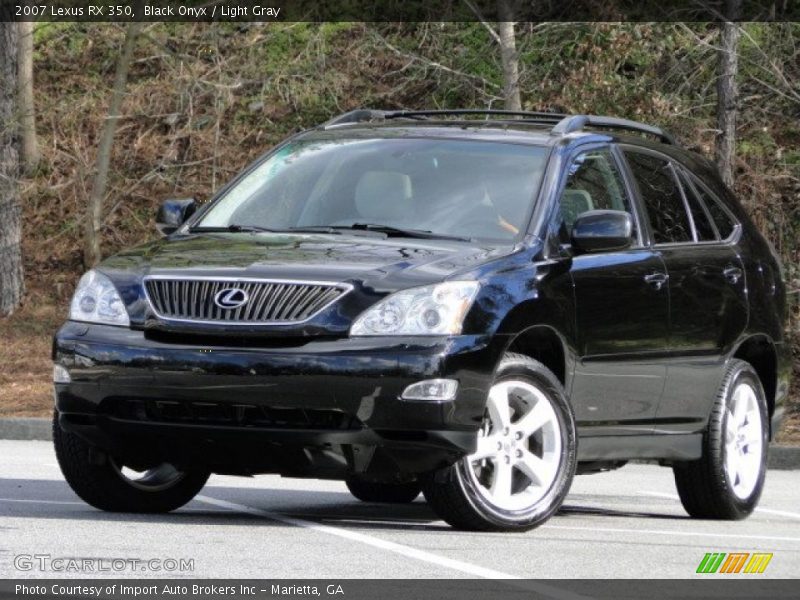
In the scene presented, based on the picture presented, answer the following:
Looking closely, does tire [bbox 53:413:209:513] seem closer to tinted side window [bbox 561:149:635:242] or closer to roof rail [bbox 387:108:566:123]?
tinted side window [bbox 561:149:635:242]

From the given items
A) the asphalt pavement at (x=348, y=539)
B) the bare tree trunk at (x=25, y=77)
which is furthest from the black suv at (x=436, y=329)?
the bare tree trunk at (x=25, y=77)

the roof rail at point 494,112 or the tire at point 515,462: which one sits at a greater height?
the roof rail at point 494,112

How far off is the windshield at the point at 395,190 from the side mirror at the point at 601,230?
0.26 m

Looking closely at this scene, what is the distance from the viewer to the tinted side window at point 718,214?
1038 cm

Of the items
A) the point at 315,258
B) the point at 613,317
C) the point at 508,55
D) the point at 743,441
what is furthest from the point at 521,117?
the point at 508,55

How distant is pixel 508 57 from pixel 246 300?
14650mm

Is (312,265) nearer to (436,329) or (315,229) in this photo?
(436,329)

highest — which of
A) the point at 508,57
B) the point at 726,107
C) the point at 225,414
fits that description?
the point at 508,57

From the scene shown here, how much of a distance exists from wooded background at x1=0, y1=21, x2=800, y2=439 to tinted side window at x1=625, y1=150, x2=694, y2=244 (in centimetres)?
1169

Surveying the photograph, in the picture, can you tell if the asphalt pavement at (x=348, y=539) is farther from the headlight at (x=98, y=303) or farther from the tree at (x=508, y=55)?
the tree at (x=508, y=55)

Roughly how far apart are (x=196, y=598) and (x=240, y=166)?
Result: 863 inches

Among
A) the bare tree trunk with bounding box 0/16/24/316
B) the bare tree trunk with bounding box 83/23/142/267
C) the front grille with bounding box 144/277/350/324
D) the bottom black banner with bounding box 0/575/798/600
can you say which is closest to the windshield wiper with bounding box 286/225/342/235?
the front grille with bounding box 144/277/350/324

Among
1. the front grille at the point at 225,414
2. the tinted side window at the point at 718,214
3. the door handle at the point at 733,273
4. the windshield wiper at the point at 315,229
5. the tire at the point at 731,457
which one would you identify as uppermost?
the windshield wiper at the point at 315,229

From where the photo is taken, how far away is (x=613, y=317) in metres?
9.01
